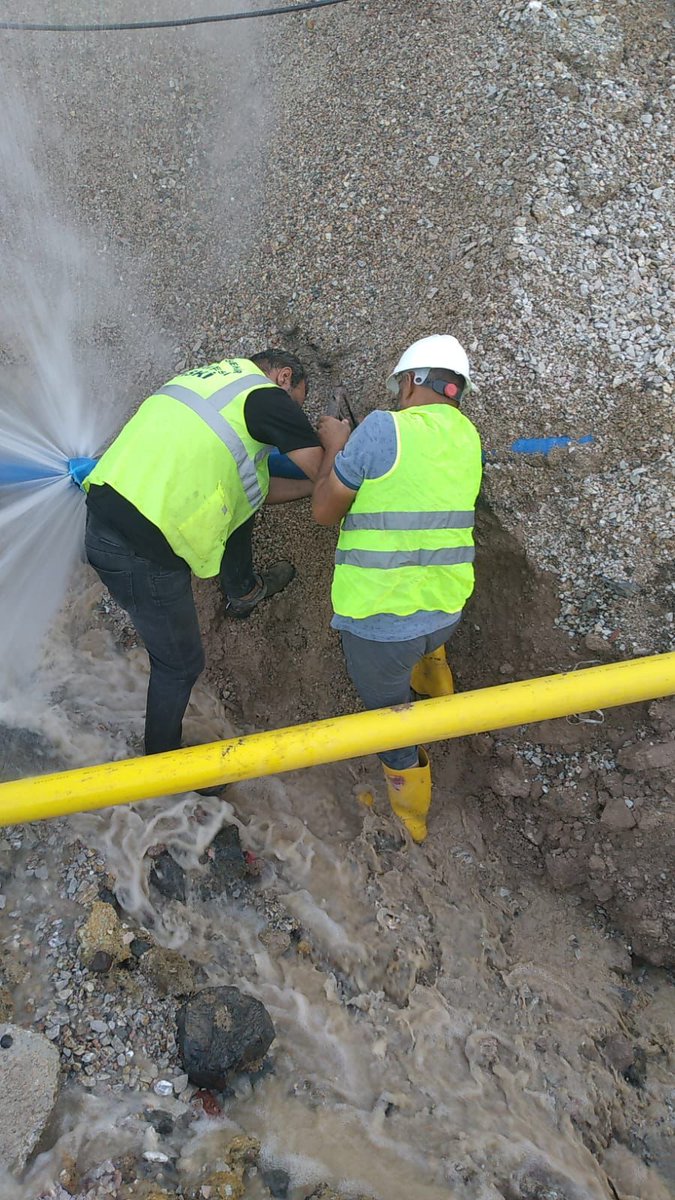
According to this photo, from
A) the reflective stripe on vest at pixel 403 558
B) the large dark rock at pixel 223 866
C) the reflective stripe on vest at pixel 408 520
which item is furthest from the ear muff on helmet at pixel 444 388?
the large dark rock at pixel 223 866

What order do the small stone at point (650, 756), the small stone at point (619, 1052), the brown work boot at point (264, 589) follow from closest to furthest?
the small stone at point (619, 1052) < the small stone at point (650, 756) < the brown work boot at point (264, 589)

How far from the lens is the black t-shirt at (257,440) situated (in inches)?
108

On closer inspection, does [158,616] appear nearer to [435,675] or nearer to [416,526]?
[416,526]

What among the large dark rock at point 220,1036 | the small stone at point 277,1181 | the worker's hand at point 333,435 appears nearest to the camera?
the small stone at point 277,1181

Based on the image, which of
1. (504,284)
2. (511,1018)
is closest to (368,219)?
(504,284)

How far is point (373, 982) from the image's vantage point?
10.2 feet

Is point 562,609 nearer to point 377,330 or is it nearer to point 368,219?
point 377,330

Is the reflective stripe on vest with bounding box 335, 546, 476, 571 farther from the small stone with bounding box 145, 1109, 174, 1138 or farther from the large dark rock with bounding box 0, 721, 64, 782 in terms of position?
the small stone with bounding box 145, 1109, 174, 1138

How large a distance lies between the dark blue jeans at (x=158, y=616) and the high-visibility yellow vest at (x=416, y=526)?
0.62m

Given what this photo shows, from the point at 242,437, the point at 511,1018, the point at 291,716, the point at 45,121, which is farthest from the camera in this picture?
the point at 45,121

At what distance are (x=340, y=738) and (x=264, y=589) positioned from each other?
139 centimetres

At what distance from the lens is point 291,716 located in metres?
3.95

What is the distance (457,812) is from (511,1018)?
0.90m

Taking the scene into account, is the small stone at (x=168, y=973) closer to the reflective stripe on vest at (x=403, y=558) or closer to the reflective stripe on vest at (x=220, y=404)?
the reflective stripe on vest at (x=403, y=558)
